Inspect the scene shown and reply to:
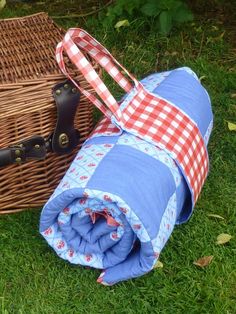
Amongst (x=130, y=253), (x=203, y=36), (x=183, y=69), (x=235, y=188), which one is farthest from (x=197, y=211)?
(x=203, y=36)

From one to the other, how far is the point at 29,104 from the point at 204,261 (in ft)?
2.41

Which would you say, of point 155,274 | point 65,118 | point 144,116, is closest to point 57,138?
point 65,118

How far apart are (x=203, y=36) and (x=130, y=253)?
167 cm

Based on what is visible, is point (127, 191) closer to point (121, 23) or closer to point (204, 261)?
point (204, 261)

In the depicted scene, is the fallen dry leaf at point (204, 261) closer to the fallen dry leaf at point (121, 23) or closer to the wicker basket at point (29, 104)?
the wicker basket at point (29, 104)

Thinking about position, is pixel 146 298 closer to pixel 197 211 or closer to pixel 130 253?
pixel 130 253

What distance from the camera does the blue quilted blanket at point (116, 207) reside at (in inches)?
71.2

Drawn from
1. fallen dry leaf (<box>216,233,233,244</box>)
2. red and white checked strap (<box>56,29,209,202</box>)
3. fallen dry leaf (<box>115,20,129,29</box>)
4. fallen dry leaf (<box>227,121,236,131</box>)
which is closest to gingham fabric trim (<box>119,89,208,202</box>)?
red and white checked strap (<box>56,29,209,202</box>)

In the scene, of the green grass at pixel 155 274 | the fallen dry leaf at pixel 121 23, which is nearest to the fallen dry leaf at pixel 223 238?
the green grass at pixel 155 274

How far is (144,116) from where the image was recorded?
2.01m

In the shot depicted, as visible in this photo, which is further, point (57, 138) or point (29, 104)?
point (57, 138)

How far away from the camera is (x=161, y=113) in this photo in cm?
204

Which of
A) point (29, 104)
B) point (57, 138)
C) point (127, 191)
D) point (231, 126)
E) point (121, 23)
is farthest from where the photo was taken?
point (121, 23)

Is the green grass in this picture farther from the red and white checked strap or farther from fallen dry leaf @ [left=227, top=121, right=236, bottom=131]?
the red and white checked strap
